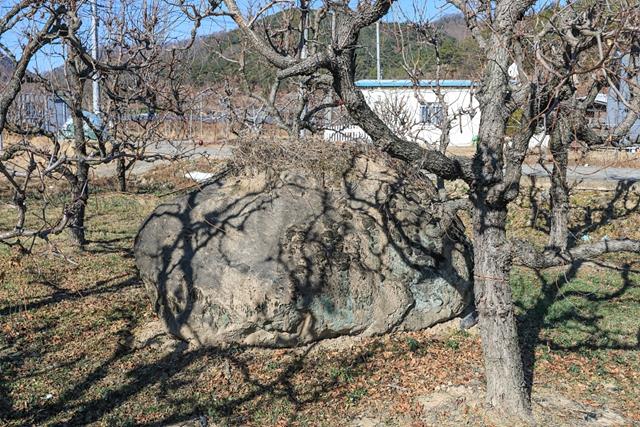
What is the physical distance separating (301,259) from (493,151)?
8.25 feet

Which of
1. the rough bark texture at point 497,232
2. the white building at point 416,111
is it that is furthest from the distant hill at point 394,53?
the rough bark texture at point 497,232

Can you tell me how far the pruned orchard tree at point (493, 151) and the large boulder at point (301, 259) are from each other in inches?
42.2

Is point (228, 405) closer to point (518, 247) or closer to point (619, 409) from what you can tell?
point (518, 247)

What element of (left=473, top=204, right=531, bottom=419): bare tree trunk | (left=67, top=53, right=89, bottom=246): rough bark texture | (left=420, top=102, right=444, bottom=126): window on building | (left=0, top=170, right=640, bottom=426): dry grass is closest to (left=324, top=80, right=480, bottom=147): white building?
(left=420, top=102, right=444, bottom=126): window on building

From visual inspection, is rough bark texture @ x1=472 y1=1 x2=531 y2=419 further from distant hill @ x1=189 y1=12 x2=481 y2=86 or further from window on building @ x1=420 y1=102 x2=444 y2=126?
window on building @ x1=420 y1=102 x2=444 y2=126

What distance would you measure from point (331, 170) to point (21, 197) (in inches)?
157

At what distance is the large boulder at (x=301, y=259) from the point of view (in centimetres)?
669

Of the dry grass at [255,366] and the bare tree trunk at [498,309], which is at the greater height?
the bare tree trunk at [498,309]

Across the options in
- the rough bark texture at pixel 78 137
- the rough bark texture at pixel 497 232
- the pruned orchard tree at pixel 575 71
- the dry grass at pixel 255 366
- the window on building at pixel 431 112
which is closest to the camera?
the pruned orchard tree at pixel 575 71

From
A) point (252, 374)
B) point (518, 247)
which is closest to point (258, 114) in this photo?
point (252, 374)

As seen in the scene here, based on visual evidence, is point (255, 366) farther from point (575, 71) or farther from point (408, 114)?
point (408, 114)

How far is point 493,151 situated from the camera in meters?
5.12

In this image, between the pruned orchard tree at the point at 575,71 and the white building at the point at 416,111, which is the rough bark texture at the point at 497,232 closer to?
the pruned orchard tree at the point at 575,71

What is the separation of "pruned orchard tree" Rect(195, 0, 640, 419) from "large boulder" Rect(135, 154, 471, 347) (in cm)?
107
